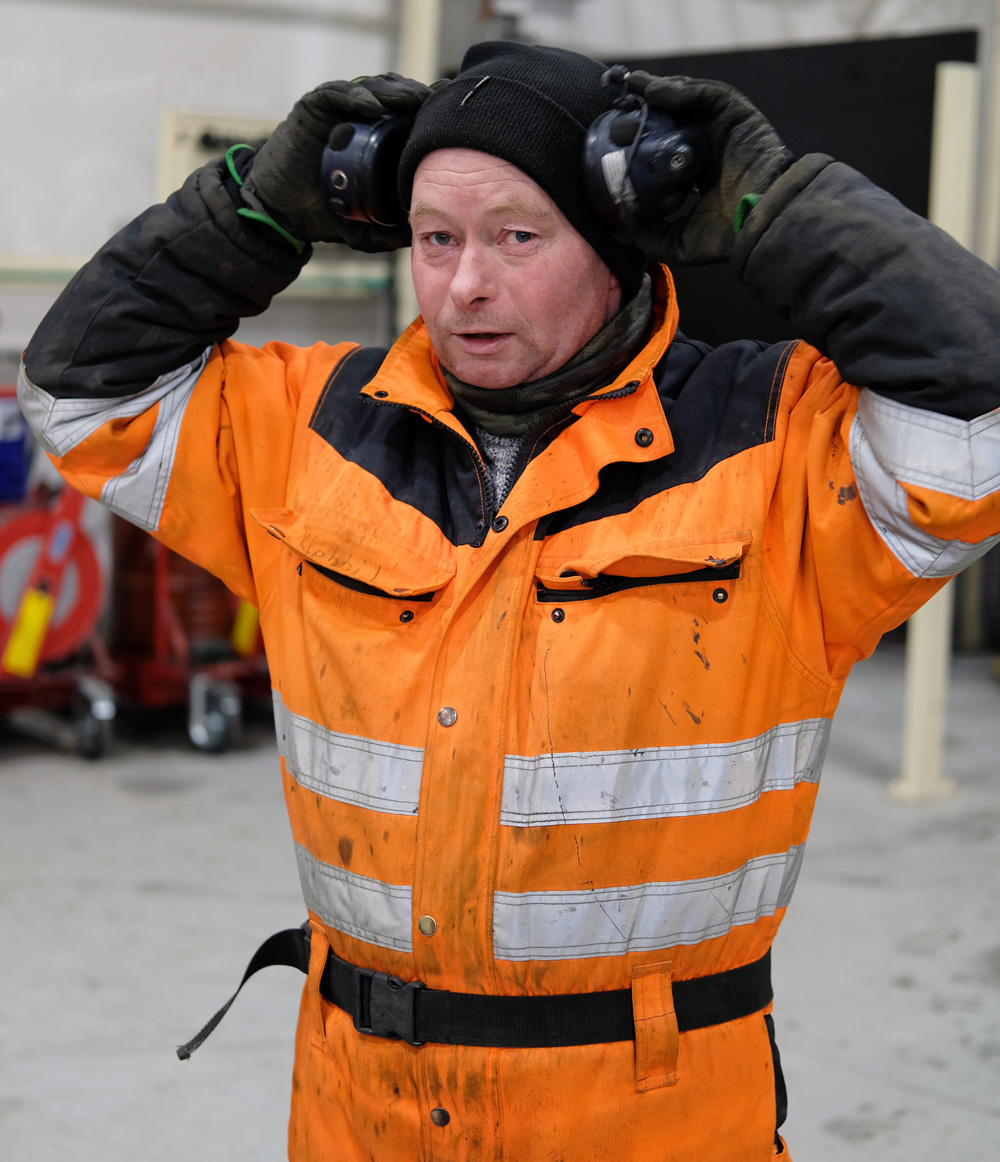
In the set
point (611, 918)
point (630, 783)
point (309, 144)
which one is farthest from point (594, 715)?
point (309, 144)

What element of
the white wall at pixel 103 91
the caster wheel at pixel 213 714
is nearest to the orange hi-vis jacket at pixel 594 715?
the caster wheel at pixel 213 714

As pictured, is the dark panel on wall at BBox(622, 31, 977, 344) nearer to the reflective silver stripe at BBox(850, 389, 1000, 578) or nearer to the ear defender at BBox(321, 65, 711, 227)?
the ear defender at BBox(321, 65, 711, 227)

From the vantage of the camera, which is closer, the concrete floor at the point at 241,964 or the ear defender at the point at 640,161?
the ear defender at the point at 640,161

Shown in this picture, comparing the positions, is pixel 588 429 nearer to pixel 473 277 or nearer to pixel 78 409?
pixel 473 277

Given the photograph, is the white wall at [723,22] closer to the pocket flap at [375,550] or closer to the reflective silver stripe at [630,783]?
the pocket flap at [375,550]

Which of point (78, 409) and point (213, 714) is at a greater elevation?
point (78, 409)

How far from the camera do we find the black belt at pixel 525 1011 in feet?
4.29

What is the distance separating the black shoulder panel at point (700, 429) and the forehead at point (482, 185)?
230 millimetres

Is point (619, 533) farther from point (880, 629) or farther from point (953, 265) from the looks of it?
point (953, 265)

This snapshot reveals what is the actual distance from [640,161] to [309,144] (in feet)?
1.25

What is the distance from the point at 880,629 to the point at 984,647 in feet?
18.8

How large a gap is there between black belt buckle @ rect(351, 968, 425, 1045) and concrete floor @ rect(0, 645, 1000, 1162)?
122cm

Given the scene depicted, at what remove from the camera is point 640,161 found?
1.25 metres

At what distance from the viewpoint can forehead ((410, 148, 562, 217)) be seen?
131 centimetres
